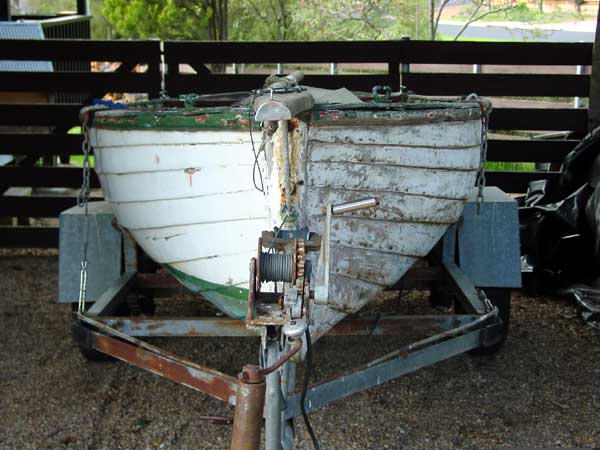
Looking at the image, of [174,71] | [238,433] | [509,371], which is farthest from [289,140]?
[174,71]

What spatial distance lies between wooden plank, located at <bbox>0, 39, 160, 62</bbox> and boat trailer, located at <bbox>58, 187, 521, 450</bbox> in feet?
7.83

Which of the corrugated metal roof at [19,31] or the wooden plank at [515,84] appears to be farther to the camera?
the corrugated metal roof at [19,31]

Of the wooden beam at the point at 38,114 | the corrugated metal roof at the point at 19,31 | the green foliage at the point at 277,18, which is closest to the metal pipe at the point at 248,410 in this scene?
the wooden beam at the point at 38,114

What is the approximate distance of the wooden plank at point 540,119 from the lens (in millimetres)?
7312

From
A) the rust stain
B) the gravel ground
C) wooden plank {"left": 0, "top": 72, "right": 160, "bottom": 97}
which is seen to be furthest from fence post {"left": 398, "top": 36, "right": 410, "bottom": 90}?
the rust stain

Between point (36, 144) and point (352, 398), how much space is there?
13.2 feet

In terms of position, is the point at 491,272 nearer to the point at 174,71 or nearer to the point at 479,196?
the point at 479,196

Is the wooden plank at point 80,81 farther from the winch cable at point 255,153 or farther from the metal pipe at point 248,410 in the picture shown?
the metal pipe at point 248,410

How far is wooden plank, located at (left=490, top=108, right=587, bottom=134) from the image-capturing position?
731 cm

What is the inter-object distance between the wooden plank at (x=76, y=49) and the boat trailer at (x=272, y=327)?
2387 mm

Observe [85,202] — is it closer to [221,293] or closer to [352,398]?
[221,293]

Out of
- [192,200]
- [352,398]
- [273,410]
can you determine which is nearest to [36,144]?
[192,200]

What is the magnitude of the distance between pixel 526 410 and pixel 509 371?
0.55 meters

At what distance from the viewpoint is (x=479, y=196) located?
501cm
